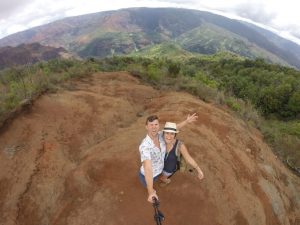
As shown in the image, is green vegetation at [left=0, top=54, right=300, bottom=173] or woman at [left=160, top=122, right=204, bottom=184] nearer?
woman at [left=160, top=122, right=204, bottom=184]

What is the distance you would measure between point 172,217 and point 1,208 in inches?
159

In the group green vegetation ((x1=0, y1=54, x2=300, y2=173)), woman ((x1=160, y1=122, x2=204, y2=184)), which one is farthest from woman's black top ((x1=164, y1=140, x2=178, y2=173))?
green vegetation ((x1=0, y1=54, x2=300, y2=173))

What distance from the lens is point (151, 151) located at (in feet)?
20.7

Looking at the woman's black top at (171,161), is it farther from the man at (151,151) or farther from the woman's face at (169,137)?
the woman's face at (169,137)

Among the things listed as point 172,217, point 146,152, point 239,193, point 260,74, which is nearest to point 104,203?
point 172,217

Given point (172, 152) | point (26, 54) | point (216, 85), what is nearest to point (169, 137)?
point (172, 152)

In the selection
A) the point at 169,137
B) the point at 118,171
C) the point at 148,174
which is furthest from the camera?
the point at 118,171

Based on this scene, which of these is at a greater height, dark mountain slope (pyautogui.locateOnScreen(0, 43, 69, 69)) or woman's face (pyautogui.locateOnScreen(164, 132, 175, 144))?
woman's face (pyautogui.locateOnScreen(164, 132, 175, 144))

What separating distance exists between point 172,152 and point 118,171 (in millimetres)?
3455

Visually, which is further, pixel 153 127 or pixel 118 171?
pixel 118 171

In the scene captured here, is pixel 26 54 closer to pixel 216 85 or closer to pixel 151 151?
pixel 216 85

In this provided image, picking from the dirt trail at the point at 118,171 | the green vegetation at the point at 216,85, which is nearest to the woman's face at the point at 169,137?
the dirt trail at the point at 118,171

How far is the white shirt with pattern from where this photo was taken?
20.1 feet

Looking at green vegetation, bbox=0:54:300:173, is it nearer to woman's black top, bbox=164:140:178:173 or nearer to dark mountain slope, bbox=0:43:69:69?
woman's black top, bbox=164:140:178:173
